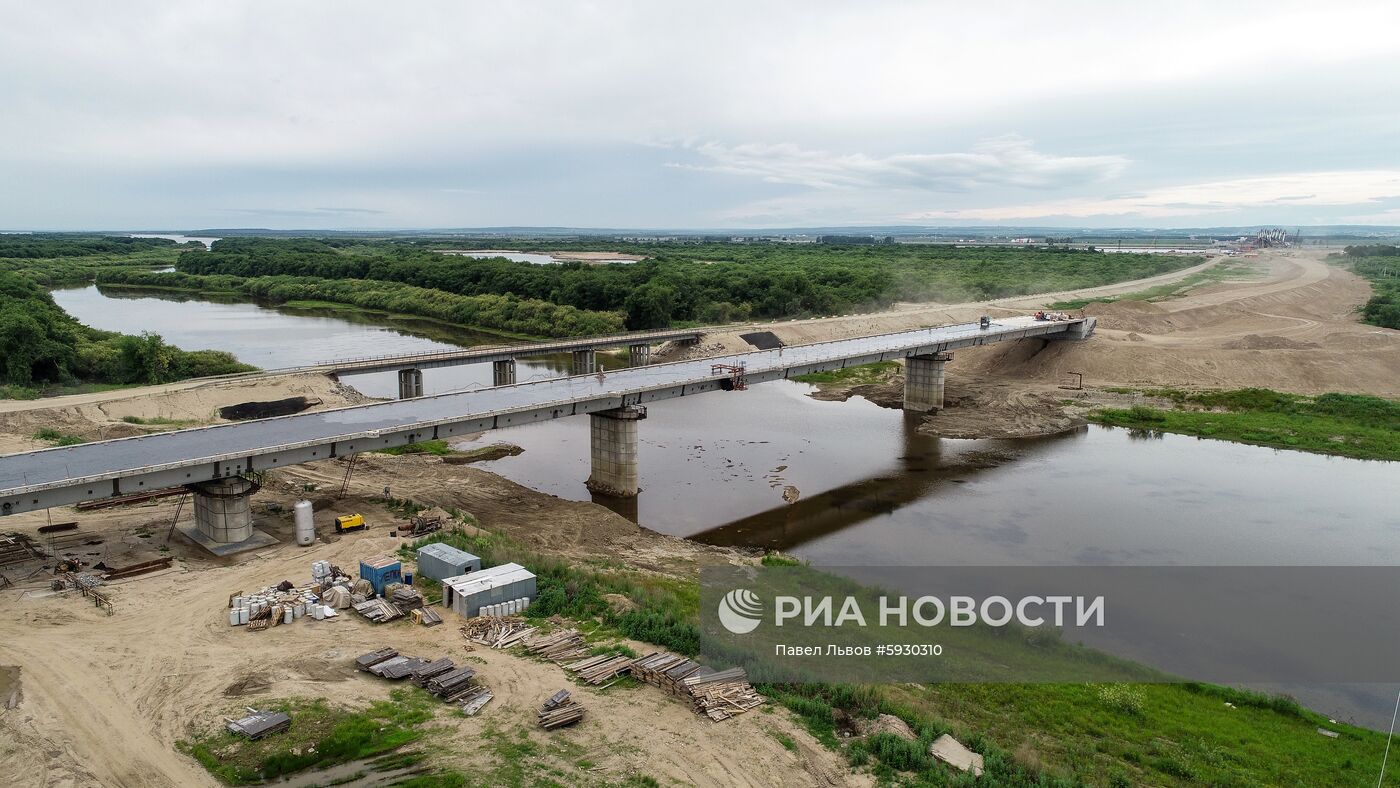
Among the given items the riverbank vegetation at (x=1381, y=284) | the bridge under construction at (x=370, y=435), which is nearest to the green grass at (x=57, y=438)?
the bridge under construction at (x=370, y=435)

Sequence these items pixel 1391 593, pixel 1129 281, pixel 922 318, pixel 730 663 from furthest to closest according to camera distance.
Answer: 1. pixel 1129 281
2. pixel 922 318
3. pixel 1391 593
4. pixel 730 663

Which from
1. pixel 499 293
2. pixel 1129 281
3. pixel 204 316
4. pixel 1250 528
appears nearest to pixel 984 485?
pixel 1250 528

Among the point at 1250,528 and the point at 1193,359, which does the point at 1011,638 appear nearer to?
the point at 1250,528

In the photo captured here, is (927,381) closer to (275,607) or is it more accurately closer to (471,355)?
(471,355)

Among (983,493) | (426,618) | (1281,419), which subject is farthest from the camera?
(1281,419)

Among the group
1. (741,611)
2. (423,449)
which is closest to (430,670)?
(741,611)

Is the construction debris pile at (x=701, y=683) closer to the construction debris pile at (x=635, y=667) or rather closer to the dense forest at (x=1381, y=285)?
the construction debris pile at (x=635, y=667)
